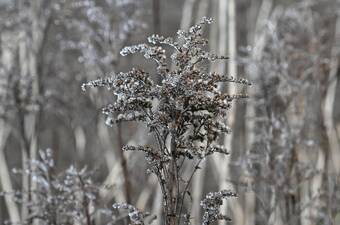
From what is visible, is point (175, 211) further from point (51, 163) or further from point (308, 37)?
point (308, 37)

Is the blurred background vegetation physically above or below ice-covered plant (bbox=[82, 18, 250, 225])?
above

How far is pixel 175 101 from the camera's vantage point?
2.50m

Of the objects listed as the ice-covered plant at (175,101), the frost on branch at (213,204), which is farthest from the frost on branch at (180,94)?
the frost on branch at (213,204)

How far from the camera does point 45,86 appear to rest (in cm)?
661

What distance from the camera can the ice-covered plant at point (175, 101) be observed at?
2479mm

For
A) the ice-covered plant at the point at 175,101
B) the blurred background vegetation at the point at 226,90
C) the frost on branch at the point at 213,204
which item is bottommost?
the frost on branch at the point at 213,204

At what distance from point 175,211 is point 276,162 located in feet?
7.48

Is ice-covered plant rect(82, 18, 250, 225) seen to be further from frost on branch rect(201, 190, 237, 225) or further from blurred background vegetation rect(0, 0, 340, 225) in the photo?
blurred background vegetation rect(0, 0, 340, 225)

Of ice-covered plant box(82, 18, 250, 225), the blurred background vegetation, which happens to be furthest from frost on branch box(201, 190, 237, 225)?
the blurred background vegetation

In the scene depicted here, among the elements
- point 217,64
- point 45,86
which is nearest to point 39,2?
point 45,86

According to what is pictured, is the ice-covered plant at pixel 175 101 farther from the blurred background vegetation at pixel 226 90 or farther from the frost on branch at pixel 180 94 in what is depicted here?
the blurred background vegetation at pixel 226 90

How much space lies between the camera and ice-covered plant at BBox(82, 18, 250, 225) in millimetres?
2479

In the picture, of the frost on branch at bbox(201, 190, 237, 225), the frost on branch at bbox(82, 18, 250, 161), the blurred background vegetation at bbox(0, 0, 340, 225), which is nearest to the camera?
the frost on branch at bbox(82, 18, 250, 161)

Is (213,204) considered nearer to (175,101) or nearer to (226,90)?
(175,101)
